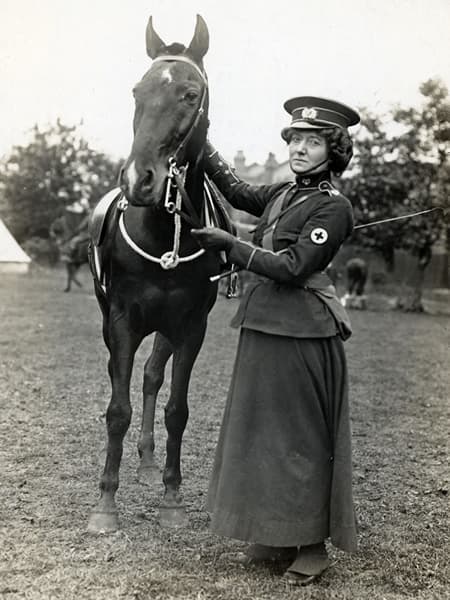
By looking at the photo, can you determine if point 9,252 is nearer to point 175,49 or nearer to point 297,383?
point 175,49

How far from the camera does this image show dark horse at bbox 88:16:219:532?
3.60m

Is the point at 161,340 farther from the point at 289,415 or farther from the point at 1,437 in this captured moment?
the point at 289,415

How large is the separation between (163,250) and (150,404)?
5.59ft

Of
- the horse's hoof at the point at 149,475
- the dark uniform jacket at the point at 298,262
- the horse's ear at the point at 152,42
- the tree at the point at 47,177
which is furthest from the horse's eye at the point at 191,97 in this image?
the tree at the point at 47,177

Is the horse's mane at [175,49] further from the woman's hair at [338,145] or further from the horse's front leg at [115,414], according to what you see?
the horse's front leg at [115,414]

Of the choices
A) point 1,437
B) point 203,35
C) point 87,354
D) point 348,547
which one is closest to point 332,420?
point 348,547

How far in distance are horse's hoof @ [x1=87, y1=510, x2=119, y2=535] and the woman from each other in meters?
0.79

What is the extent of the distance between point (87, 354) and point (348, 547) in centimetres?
768

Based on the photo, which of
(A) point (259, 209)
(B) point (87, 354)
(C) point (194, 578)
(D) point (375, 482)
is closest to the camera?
(C) point (194, 578)


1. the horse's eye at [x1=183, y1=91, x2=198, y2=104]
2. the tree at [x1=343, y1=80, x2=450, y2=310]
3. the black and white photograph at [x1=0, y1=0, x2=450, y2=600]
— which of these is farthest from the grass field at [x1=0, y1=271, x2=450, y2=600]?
the tree at [x1=343, y1=80, x2=450, y2=310]

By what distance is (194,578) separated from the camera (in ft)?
11.5

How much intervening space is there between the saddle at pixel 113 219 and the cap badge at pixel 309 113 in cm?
94

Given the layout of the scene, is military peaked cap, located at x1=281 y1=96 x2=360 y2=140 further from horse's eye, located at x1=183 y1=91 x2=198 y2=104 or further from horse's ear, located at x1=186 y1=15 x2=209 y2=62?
horse's ear, located at x1=186 y1=15 x2=209 y2=62

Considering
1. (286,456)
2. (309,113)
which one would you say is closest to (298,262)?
(309,113)
